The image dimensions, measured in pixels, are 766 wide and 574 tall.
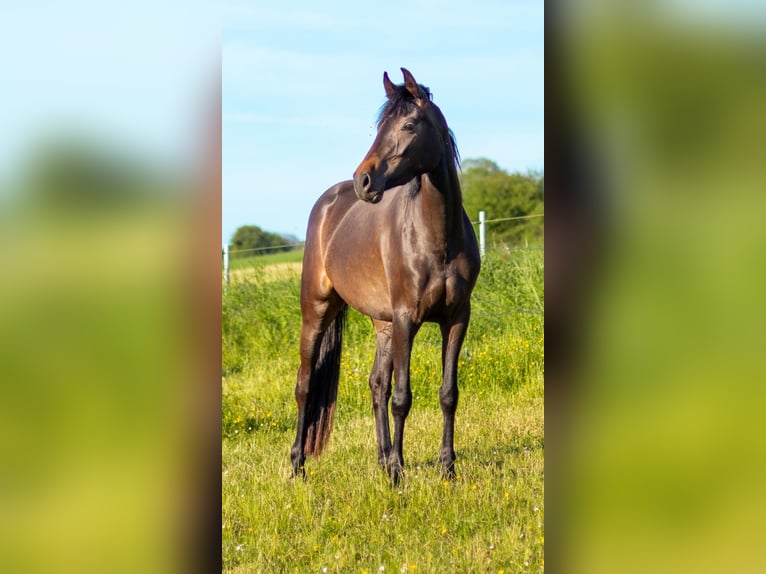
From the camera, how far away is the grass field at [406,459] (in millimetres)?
3686

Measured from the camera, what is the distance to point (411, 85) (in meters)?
4.51

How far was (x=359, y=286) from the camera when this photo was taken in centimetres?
570

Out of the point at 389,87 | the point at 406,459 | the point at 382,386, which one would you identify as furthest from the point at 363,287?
the point at 389,87

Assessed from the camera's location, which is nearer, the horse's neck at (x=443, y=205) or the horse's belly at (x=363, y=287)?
the horse's neck at (x=443, y=205)

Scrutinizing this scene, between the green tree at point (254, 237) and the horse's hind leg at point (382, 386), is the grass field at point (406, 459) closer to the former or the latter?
the horse's hind leg at point (382, 386)

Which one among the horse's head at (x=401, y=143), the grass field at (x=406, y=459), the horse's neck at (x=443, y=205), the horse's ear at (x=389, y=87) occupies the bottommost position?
the grass field at (x=406, y=459)

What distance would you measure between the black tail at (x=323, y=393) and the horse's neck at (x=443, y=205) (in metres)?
1.76
